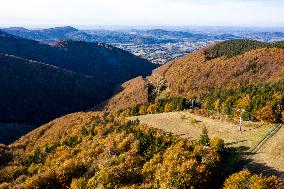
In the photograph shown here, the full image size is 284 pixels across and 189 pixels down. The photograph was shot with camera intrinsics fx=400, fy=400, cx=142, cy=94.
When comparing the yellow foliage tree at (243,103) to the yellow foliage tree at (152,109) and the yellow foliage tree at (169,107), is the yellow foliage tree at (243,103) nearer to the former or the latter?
the yellow foliage tree at (169,107)

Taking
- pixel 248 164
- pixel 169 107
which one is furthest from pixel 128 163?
pixel 169 107

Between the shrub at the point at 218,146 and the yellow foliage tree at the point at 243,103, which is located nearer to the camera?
the shrub at the point at 218,146

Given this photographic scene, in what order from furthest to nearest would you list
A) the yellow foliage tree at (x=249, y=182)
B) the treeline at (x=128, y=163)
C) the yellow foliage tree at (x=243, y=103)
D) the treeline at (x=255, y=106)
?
the yellow foliage tree at (x=243, y=103) < the treeline at (x=255, y=106) < the treeline at (x=128, y=163) < the yellow foliage tree at (x=249, y=182)

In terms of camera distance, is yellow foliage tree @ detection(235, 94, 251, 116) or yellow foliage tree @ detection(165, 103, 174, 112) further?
yellow foliage tree @ detection(165, 103, 174, 112)

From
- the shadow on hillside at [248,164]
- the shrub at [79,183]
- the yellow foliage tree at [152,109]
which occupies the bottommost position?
the yellow foliage tree at [152,109]

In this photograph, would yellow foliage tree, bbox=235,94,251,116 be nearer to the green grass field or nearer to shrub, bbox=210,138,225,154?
the green grass field

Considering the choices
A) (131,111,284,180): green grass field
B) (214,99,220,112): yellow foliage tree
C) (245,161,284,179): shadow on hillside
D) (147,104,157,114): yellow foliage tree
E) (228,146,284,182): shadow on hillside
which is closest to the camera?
(245,161,284,179): shadow on hillside

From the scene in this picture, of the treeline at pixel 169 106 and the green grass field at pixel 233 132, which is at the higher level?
the green grass field at pixel 233 132

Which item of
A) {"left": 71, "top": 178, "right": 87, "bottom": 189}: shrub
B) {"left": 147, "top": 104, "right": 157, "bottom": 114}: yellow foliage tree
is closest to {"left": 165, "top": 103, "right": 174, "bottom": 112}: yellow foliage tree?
{"left": 147, "top": 104, "right": 157, "bottom": 114}: yellow foliage tree

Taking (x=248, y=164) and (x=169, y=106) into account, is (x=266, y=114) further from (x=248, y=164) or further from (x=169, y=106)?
(x=169, y=106)

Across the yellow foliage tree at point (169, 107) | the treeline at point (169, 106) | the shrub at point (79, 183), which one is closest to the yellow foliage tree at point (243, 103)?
the treeline at point (169, 106)
